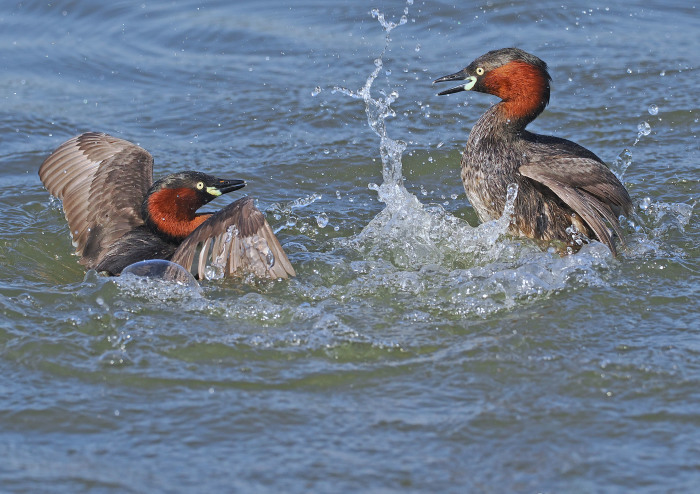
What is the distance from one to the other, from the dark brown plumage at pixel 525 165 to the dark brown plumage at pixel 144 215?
166cm

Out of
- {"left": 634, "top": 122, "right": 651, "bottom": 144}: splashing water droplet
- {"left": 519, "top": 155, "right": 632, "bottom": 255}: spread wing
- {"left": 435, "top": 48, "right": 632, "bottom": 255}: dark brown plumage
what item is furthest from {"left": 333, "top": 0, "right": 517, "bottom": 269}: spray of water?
{"left": 634, "top": 122, "right": 651, "bottom": 144}: splashing water droplet

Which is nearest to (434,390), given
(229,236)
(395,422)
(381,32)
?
(395,422)

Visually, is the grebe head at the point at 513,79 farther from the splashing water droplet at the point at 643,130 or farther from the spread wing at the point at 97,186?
the spread wing at the point at 97,186

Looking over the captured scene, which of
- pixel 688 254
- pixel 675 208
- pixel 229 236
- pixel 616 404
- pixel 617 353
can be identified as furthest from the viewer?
pixel 675 208

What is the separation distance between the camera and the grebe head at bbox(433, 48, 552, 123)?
254 inches

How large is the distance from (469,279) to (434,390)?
1.30m

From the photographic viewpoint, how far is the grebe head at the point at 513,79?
21.2 ft

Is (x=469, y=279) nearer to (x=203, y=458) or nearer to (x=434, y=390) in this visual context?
(x=434, y=390)

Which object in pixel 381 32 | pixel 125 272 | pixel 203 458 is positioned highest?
pixel 381 32

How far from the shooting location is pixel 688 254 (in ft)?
20.0

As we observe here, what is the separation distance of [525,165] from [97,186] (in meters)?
2.99

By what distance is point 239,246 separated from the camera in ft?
18.4

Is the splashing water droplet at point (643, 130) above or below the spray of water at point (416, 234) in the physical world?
above

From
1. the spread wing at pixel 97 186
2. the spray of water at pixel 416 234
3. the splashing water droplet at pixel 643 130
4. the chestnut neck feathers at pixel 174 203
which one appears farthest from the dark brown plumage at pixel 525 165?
the spread wing at pixel 97 186
